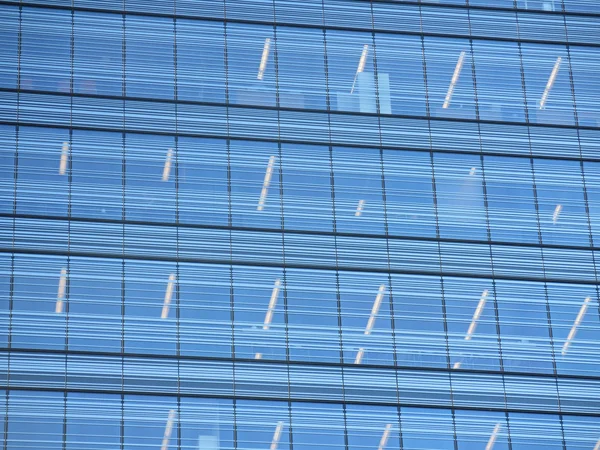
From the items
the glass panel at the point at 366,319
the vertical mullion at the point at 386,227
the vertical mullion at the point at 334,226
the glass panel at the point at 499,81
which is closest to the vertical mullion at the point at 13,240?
the vertical mullion at the point at 334,226

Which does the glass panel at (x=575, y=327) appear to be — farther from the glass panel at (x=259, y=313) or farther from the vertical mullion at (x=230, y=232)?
the vertical mullion at (x=230, y=232)

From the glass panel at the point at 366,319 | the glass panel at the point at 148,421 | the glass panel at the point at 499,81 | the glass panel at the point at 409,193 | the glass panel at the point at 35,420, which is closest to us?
the glass panel at the point at 35,420

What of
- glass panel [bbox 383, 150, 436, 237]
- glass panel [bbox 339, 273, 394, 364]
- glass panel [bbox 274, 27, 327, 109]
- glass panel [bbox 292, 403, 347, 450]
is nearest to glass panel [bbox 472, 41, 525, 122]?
glass panel [bbox 383, 150, 436, 237]

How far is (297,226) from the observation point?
152ft

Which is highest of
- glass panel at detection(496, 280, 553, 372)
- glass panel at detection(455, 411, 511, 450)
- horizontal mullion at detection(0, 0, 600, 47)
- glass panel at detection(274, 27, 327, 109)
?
horizontal mullion at detection(0, 0, 600, 47)

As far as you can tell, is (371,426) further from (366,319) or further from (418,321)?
(418,321)

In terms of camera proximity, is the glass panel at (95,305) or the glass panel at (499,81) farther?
the glass panel at (499,81)

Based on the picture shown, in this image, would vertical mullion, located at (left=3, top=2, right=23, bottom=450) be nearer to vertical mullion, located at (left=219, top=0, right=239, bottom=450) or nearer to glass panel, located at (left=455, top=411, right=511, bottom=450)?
vertical mullion, located at (left=219, top=0, right=239, bottom=450)

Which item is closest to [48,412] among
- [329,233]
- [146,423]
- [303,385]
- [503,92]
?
[146,423]

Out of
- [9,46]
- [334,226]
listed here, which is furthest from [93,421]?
[9,46]

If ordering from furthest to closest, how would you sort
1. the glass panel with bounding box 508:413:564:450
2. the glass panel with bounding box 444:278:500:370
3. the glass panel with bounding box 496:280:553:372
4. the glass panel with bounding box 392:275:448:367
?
the glass panel with bounding box 496:280:553:372 < the glass panel with bounding box 444:278:500:370 < the glass panel with bounding box 392:275:448:367 < the glass panel with bounding box 508:413:564:450

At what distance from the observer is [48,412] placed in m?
42.5

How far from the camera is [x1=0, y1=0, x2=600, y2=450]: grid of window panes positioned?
4347 cm

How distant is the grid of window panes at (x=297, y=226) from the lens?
43.5 meters
